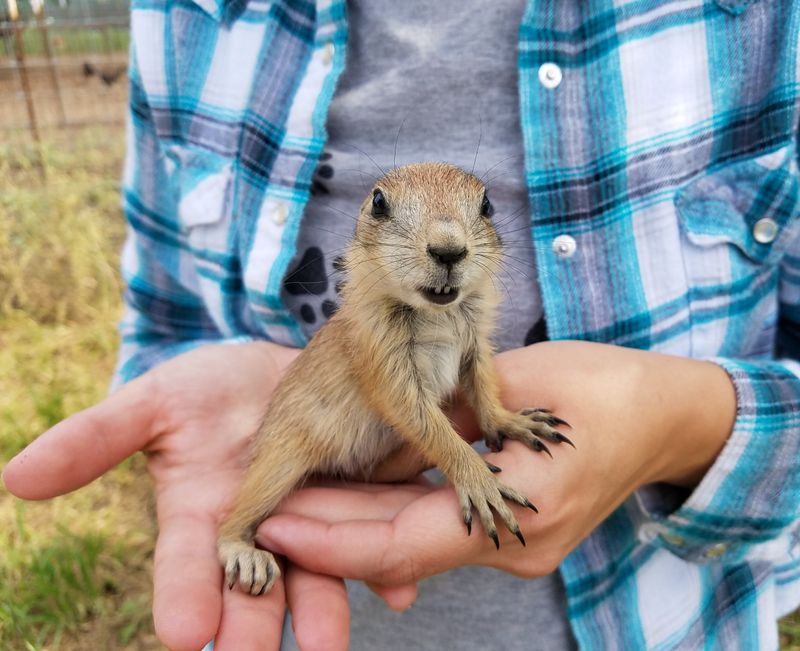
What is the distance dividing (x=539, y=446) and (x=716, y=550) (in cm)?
62

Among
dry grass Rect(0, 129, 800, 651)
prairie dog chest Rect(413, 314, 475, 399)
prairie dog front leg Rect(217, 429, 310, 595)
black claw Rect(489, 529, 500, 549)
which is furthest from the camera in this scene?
dry grass Rect(0, 129, 800, 651)

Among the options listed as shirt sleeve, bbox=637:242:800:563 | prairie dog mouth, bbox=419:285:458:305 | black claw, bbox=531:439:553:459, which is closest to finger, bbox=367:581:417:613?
black claw, bbox=531:439:553:459

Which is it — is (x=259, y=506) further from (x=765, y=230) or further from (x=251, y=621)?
(x=765, y=230)

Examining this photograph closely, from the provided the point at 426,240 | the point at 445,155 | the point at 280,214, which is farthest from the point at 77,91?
the point at 426,240

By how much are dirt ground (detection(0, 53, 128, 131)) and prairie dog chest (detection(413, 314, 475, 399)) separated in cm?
609

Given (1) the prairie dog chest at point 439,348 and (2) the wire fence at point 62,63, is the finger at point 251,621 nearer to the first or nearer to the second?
(1) the prairie dog chest at point 439,348

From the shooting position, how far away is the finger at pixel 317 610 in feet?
4.52

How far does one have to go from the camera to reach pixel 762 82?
1.68 meters

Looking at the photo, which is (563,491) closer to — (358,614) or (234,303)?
(358,614)

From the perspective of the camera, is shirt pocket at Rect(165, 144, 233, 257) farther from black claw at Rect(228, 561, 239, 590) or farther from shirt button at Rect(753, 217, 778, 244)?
shirt button at Rect(753, 217, 778, 244)

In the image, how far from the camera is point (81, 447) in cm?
157

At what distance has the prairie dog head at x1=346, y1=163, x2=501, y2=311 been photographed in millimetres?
1507

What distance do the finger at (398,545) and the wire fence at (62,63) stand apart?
19.0 ft

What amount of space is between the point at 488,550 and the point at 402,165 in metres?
1.05
